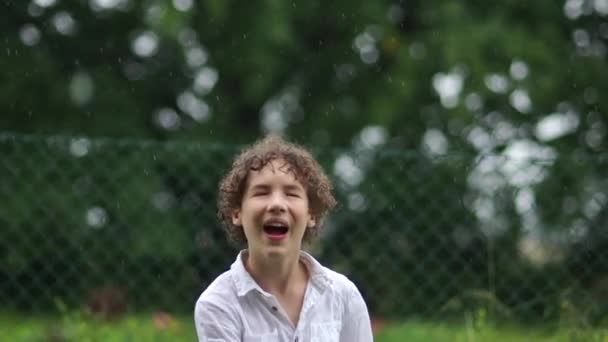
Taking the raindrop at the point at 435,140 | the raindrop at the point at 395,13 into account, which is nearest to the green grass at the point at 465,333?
the raindrop at the point at 435,140

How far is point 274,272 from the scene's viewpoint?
3.53 metres

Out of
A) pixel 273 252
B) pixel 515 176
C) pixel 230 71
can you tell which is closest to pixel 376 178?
pixel 515 176

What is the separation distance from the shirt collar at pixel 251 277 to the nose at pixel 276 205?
20 centimetres

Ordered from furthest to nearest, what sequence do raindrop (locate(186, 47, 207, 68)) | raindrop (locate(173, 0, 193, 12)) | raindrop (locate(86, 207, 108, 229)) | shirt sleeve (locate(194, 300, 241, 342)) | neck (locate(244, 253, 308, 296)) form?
1. raindrop (locate(186, 47, 207, 68))
2. raindrop (locate(173, 0, 193, 12))
3. raindrop (locate(86, 207, 108, 229))
4. neck (locate(244, 253, 308, 296))
5. shirt sleeve (locate(194, 300, 241, 342))

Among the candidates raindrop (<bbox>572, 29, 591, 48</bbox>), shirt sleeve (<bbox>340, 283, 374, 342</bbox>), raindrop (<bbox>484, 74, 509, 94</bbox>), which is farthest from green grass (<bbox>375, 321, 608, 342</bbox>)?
raindrop (<bbox>572, 29, 591, 48</bbox>)

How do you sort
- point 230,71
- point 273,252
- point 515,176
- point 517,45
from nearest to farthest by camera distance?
point 273,252 → point 515,176 → point 517,45 → point 230,71

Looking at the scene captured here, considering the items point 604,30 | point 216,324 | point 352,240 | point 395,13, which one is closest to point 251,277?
point 216,324

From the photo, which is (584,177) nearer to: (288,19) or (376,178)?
(376,178)

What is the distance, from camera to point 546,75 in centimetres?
875

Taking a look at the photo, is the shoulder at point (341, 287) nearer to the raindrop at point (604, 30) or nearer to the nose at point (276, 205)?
the nose at point (276, 205)

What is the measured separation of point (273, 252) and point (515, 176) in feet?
8.44

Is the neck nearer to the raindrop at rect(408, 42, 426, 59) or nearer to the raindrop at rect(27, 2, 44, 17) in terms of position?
the raindrop at rect(408, 42, 426, 59)

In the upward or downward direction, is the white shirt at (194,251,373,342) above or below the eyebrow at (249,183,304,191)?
below

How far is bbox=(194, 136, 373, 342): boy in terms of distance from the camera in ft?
11.2
